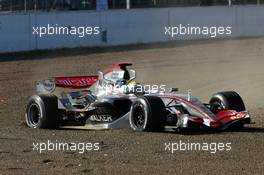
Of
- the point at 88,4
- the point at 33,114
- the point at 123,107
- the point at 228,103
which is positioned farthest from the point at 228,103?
the point at 88,4

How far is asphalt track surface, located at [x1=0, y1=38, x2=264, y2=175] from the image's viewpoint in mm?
8773

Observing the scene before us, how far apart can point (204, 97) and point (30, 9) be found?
15.4m

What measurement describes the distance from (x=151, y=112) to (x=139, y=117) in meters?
0.55

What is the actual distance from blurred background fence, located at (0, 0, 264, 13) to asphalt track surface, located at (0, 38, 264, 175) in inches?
238

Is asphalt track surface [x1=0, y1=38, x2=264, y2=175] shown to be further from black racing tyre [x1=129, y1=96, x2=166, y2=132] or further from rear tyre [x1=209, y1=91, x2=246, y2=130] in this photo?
rear tyre [x1=209, y1=91, x2=246, y2=130]

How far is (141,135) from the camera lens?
436 inches

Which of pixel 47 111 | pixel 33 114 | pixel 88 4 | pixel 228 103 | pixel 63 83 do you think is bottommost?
pixel 88 4

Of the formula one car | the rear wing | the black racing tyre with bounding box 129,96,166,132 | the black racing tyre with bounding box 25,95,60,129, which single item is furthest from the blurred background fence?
the black racing tyre with bounding box 129,96,166,132

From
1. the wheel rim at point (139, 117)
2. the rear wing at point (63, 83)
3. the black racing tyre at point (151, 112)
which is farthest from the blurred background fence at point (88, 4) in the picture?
the black racing tyre at point (151, 112)

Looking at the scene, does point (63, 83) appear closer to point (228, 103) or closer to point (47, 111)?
point (47, 111)

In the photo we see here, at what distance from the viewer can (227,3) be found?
1324 inches

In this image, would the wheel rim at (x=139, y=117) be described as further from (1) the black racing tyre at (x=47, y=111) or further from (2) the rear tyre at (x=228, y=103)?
(1) the black racing tyre at (x=47, y=111)

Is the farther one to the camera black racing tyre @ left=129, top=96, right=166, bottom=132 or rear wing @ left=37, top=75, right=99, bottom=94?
rear wing @ left=37, top=75, right=99, bottom=94

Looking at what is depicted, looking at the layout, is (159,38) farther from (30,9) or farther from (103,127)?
(103,127)
